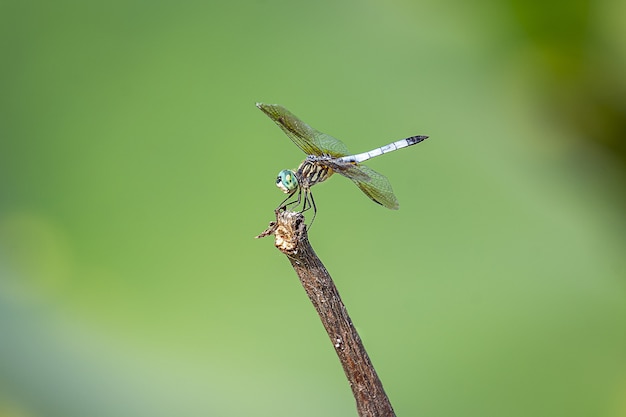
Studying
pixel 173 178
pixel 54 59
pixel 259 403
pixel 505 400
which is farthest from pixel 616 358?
pixel 54 59

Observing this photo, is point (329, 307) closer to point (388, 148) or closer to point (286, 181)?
point (286, 181)

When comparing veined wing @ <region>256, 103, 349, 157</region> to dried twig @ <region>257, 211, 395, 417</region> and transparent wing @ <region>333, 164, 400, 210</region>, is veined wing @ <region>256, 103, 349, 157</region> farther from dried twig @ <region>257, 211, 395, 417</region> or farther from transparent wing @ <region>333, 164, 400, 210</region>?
dried twig @ <region>257, 211, 395, 417</region>

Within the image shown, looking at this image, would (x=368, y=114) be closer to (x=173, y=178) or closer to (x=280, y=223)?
(x=173, y=178)

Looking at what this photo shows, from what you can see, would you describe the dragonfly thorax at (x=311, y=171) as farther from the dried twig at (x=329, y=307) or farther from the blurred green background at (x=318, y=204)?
the dried twig at (x=329, y=307)

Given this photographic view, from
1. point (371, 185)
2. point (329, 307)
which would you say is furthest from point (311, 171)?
point (329, 307)

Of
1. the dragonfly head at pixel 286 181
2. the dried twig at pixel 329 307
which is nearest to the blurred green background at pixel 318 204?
the dragonfly head at pixel 286 181
